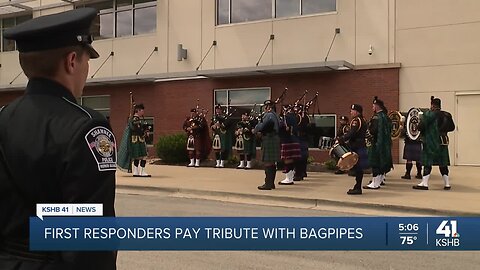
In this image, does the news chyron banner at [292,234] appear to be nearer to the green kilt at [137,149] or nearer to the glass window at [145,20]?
the green kilt at [137,149]

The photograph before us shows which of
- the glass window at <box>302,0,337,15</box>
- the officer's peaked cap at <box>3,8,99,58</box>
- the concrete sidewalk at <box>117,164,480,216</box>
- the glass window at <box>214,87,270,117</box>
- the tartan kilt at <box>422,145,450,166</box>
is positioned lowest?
the concrete sidewalk at <box>117,164,480,216</box>

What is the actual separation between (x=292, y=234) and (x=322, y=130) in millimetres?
14033

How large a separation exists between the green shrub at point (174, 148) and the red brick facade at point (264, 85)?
2406 millimetres

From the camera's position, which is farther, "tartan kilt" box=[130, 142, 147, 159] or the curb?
"tartan kilt" box=[130, 142, 147, 159]

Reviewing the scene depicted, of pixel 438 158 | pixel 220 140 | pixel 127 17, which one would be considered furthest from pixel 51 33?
pixel 127 17

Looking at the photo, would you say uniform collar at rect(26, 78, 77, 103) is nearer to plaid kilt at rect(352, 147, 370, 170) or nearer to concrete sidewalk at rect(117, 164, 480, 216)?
concrete sidewalk at rect(117, 164, 480, 216)

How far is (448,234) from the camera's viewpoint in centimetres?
631

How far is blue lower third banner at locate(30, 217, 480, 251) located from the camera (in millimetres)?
4230

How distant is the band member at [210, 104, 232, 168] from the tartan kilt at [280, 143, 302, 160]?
5.73 metres

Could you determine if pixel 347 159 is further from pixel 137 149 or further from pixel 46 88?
pixel 46 88

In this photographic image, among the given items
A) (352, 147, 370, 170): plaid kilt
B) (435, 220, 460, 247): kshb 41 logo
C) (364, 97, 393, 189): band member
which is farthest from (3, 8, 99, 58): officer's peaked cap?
(364, 97, 393, 189): band member

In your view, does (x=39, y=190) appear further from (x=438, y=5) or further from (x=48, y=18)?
(x=438, y=5)

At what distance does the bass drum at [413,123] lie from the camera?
12.9m

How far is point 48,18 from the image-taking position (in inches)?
74.1
